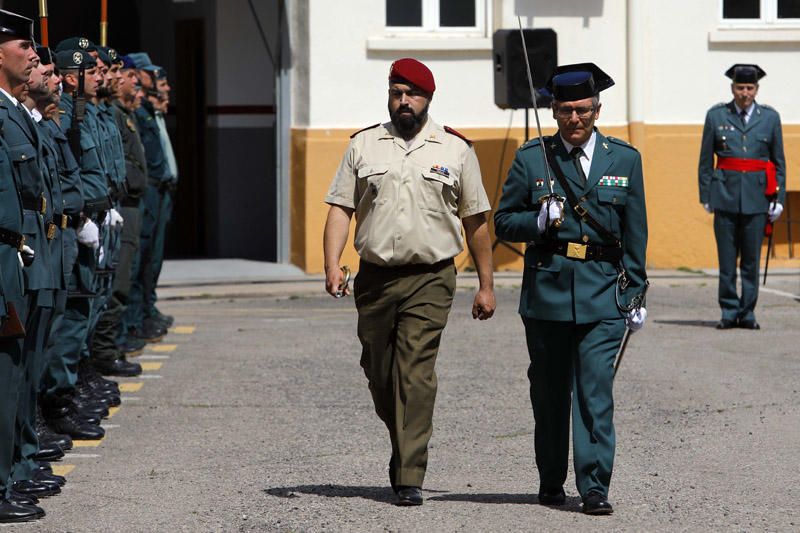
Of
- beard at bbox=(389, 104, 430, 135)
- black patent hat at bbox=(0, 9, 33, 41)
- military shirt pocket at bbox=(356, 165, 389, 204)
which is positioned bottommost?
military shirt pocket at bbox=(356, 165, 389, 204)

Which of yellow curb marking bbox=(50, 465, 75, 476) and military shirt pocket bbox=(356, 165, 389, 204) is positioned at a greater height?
military shirt pocket bbox=(356, 165, 389, 204)

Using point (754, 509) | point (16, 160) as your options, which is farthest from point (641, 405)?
point (16, 160)

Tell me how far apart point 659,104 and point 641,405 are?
9526 mm

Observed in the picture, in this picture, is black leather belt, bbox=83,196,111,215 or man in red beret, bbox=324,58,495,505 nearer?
man in red beret, bbox=324,58,495,505

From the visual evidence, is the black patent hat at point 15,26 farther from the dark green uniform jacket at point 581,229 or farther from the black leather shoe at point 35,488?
the dark green uniform jacket at point 581,229

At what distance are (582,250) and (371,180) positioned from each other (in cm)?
98

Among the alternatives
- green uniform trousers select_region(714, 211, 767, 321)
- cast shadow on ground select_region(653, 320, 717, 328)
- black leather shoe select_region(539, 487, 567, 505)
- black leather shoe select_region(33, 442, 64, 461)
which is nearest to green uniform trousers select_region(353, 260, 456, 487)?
black leather shoe select_region(539, 487, 567, 505)

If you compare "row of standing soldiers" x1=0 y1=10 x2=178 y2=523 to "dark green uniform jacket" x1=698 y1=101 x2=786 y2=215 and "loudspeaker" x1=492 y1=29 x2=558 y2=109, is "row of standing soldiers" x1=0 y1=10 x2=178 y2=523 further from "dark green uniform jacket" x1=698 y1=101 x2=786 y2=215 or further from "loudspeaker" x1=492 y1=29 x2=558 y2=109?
"loudspeaker" x1=492 y1=29 x2=558 y2=109

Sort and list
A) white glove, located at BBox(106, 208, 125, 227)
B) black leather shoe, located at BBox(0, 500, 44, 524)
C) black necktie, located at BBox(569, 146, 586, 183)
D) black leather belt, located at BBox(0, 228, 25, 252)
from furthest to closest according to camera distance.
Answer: white glove, located at BBox(106, 208, 125, 227) → black necktie, located at BBox(569, 146, 586, 183) → black leather shoe, located at BBox(0, 500, 44, 524) → black leather belt, located at BBox(0, 228, 25, 252)

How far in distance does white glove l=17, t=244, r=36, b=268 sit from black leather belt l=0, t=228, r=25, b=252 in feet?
0.10

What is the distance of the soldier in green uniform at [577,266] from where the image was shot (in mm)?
7441

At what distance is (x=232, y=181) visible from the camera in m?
21.6

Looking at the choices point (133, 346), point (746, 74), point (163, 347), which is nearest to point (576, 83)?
point (133, 346)

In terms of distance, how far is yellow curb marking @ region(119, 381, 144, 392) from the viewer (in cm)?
1129
